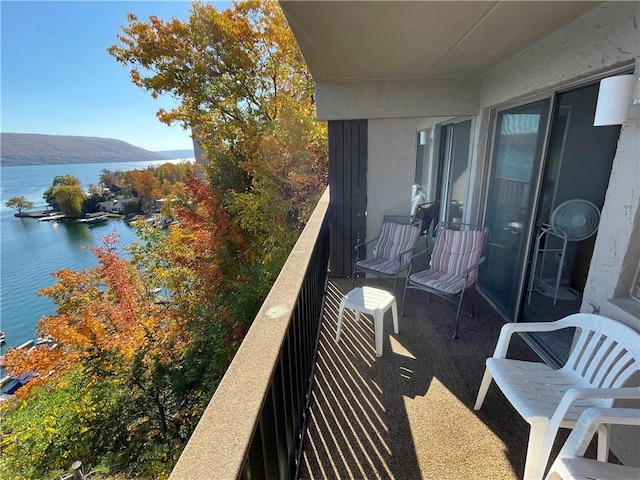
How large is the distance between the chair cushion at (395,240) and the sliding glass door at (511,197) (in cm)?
80

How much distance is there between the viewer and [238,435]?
0.79 metres

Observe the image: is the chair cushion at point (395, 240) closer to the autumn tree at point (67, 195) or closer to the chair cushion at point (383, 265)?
the chair cushion at point (383, 265)

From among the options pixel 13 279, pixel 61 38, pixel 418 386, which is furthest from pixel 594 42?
pixel 13 279

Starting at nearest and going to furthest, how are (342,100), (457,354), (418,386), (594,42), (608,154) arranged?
1. (594,42)
2. (418,386)
3. (457,354)
4. (608,154)
5. (342,100)

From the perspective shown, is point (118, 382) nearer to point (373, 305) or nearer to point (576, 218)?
point (373, 305)

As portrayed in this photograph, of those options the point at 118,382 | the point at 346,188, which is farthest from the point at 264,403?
the point at 118,382

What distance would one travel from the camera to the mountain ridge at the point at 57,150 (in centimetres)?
4569

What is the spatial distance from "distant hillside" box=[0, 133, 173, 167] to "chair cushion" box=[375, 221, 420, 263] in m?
59.9

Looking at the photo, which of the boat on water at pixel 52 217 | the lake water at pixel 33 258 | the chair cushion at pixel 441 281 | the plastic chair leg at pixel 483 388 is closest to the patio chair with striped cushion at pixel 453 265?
the chair cushion at pixel 441 281

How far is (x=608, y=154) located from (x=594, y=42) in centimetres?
156

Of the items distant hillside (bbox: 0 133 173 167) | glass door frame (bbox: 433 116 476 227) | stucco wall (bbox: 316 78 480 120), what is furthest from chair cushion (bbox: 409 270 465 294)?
distant hillside (bbox: 0 133 173 167)

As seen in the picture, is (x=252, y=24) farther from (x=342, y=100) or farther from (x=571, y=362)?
(x=571, y=362)

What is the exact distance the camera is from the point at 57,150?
52.0 metres

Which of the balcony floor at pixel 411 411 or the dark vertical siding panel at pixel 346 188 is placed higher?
the dark vertical siding panel at pixel 346 188
